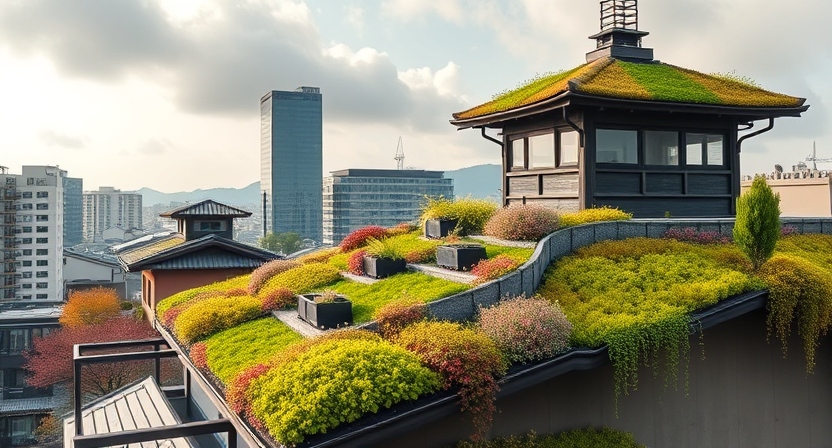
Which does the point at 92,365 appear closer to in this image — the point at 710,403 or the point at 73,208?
the point at 710,403

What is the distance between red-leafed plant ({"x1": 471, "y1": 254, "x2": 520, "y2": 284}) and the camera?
10.1 m

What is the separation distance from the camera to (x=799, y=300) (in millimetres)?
10445

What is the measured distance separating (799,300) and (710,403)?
2191 millimetres

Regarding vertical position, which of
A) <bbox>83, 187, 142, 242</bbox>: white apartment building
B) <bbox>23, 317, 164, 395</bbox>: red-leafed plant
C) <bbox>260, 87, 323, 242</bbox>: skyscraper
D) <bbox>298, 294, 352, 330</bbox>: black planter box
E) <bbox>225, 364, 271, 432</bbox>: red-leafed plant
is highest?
<bbox>260, 87, 323, 242</bbox>: skyscraper

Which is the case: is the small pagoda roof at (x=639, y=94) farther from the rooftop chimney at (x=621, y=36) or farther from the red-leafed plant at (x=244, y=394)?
the red-leafed plant at (x=244, y=394)

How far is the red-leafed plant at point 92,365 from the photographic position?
100 feet

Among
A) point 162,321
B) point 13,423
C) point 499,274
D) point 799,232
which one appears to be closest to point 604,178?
point 799,232

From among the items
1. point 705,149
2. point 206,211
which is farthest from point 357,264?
point 206,211

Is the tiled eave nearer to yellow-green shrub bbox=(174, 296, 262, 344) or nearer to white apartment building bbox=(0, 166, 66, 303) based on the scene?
yellow-green shrub bbox=(174, 296, 262, 344)

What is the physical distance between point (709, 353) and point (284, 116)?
18113cm

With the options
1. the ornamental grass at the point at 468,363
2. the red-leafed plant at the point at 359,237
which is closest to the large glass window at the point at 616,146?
the red-leafed plant at the point at 359,237

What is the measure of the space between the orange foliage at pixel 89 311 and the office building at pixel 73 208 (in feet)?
433

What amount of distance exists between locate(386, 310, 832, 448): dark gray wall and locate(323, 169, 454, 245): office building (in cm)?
11264

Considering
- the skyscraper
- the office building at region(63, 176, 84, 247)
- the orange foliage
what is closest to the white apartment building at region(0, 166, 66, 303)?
the orange foliage
